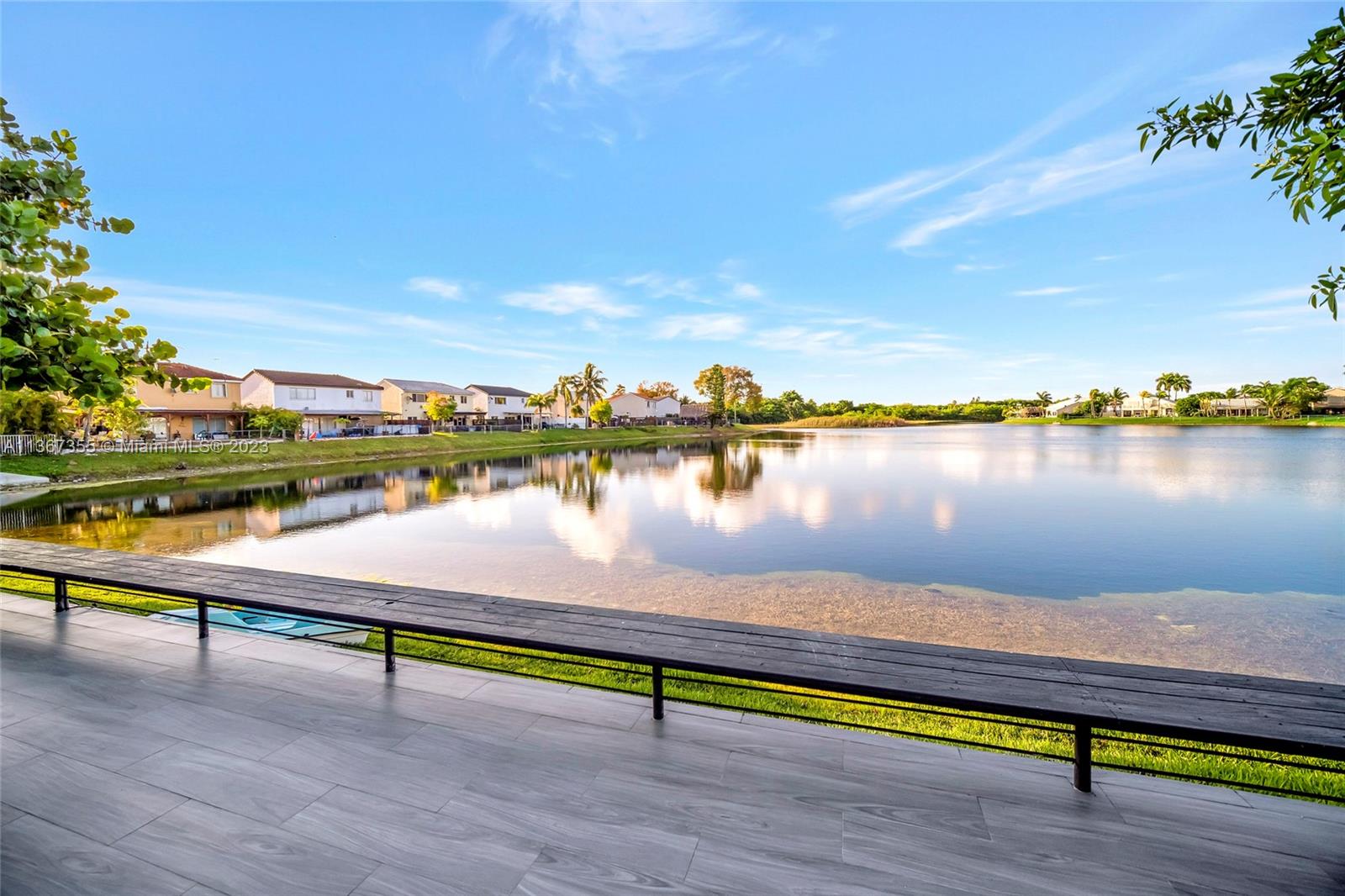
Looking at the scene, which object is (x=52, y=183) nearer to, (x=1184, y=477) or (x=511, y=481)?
(x=511, y=481)

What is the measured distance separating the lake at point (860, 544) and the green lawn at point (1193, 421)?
8093 centimetres

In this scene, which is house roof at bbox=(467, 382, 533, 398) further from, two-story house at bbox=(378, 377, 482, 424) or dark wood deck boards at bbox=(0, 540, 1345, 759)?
dark wood deck boards at bbox=(0, 540, 1345, 759)

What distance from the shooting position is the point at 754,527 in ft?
54.0

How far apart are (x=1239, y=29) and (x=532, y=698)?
45.5 feet

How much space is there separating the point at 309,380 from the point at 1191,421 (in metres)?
131

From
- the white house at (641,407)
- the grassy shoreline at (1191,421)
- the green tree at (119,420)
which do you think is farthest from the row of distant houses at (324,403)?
the grassy shoreline at (1191,421)

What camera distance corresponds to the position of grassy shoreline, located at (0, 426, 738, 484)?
2552 centimetres

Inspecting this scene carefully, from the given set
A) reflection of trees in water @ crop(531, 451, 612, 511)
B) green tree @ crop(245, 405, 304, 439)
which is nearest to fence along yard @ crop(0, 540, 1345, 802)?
reflection of trees in water @ crop(531, 451, 612, 511)

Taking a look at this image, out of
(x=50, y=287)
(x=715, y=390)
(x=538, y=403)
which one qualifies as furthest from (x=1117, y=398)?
(x=50, y=287)

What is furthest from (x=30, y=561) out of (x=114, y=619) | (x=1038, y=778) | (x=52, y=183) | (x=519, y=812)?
(x=1038, y=778)

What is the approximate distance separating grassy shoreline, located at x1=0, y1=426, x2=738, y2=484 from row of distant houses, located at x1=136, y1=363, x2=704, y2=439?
400 centimetres

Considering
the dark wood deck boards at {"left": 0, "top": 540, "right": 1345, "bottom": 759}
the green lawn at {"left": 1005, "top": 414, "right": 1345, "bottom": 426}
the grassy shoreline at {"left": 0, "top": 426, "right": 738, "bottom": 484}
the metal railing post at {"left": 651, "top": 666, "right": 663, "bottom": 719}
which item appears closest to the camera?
the dark wood deck boards at {"left": 0, "top": 540, "right": 1345, "bottom": 759}

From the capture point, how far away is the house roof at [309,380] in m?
47.9

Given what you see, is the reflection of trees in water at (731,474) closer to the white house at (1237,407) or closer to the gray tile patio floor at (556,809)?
the gray tile patio floor at (556,809)
